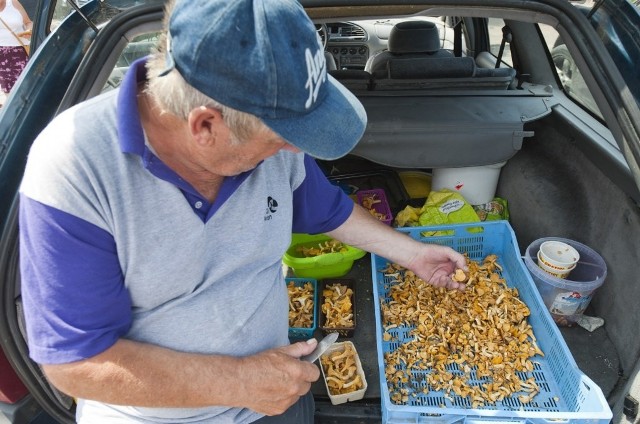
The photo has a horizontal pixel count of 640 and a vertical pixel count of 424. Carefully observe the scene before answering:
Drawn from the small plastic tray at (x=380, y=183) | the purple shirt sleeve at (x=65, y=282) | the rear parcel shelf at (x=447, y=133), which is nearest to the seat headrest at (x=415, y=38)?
the small plastic tray at (x=380, y=183)

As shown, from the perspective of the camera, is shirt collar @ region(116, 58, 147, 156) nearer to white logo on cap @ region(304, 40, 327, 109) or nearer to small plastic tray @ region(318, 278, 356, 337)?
white logo on cap @ region(304, 40, 327, 109)

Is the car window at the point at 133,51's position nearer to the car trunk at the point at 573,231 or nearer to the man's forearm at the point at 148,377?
the man's forearm at the point at 148,377

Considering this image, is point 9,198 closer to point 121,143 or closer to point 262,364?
point 121,143

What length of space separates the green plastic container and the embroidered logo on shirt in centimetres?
86

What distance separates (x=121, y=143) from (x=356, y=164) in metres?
2.18

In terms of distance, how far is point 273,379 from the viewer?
1.20m

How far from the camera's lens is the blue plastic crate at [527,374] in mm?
1394

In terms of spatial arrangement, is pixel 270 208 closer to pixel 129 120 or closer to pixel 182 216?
pixel 182 216

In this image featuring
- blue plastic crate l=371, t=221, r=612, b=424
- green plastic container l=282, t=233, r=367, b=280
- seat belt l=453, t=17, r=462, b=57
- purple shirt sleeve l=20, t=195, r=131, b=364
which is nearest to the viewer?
purple shirt sleeve l=20, t=195, r=131, b=364

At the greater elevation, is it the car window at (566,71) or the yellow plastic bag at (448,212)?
the car window at (566,71)

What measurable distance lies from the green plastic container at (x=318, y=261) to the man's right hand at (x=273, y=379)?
0.86m

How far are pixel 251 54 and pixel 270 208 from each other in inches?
21.2

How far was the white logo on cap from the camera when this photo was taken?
872 millimetres

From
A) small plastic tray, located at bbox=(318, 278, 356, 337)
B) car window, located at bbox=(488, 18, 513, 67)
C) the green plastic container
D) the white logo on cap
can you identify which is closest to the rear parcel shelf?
the green plastic container
